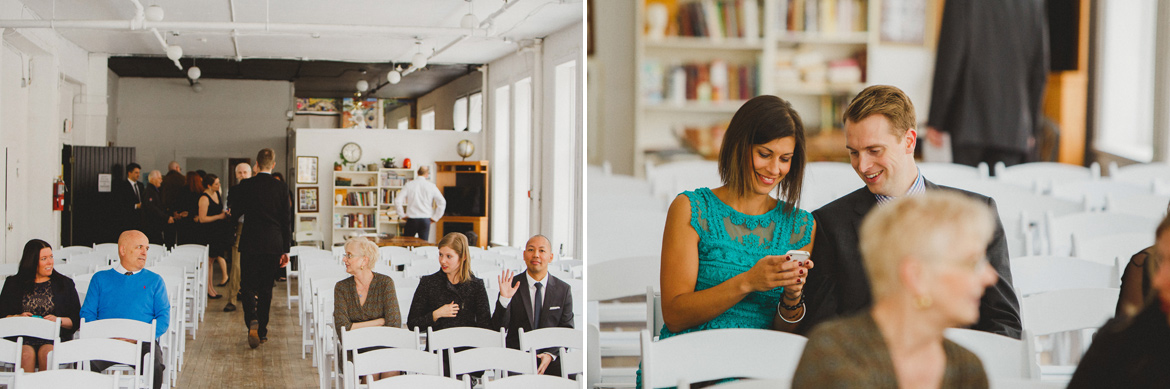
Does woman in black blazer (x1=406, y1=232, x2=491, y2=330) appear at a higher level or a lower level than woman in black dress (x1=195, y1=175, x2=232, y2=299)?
lower

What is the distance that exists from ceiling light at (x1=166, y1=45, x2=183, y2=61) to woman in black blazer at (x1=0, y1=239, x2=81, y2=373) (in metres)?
2.09

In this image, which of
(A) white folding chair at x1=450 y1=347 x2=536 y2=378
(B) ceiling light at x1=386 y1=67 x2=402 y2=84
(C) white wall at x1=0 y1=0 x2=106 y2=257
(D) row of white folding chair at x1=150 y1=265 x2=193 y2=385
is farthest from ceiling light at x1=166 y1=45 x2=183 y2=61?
(A) white folding chair at x1=450 y1=347 x2=536 y2=378

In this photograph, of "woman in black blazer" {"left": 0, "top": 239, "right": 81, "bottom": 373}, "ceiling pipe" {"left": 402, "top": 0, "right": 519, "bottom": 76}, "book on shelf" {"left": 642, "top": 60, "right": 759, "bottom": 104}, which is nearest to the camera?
"woman in black blazer" {"left": 0, "top": 239, "right": 81, "bottom": 373}

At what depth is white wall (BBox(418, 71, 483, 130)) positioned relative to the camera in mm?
8539

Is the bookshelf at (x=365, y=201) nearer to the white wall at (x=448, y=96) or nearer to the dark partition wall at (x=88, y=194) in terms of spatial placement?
the white wall at (x=448, y=96)

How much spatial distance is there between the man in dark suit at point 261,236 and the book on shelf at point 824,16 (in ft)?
13.1

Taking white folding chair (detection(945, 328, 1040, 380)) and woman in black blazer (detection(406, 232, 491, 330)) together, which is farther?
woman in black blazer (detection(406, 232, 491, 330))

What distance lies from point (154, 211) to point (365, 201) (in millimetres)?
2369

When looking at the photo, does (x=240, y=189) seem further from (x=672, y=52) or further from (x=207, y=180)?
(x=672, y=52)

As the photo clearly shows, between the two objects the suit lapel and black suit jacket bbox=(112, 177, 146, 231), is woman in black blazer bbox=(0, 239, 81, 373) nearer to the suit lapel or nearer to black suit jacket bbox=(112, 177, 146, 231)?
black suit jacket bbox=(112, 177, 146, 231)

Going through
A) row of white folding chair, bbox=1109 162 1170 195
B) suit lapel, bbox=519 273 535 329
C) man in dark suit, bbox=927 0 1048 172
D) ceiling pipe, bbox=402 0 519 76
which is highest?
ceiling pipe, bbox=402 0 519 76

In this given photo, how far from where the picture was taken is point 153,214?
5715 millimetres

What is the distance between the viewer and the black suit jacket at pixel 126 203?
543 cm

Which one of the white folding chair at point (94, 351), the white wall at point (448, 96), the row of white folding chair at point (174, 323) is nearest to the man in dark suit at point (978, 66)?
the white folding chair at point (94, 351)
